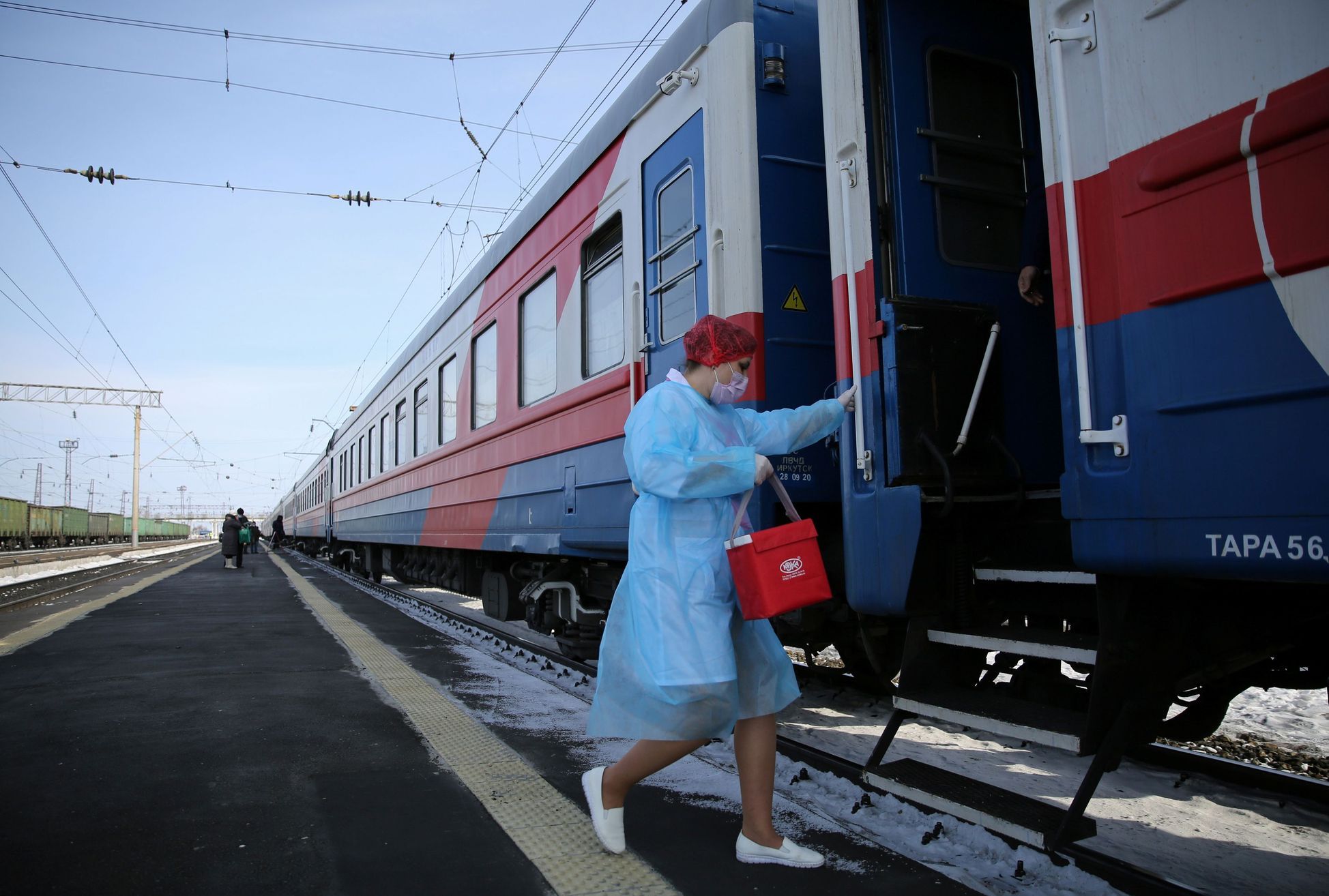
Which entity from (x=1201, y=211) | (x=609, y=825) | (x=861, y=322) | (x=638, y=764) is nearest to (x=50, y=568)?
(x=609, y=825)

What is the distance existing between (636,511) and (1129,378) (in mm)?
1358

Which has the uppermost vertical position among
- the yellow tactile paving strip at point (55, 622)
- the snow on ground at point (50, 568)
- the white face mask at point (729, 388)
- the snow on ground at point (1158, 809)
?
the white face mask at point (729, 388)

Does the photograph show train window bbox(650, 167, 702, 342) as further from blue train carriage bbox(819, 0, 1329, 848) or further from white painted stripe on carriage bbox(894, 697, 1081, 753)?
white painted stripe on carriage bbox(894, 697, 1081, 753)

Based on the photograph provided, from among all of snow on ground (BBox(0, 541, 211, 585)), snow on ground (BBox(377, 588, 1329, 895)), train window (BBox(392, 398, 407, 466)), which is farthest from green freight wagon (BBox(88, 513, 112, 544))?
snow on ground (BBox(377, 588, 1329, 895))

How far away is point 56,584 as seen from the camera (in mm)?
14805

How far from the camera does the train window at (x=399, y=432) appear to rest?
11195mm

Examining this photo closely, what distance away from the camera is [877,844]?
270 cm

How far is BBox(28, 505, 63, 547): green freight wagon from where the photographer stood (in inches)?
1688

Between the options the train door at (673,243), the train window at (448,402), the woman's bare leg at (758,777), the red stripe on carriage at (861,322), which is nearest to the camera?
the woman's bare leg at (758,777)

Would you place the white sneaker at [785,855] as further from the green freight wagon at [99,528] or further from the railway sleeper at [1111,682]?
the green freight wagon at [99,528]

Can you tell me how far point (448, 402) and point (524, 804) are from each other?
20.0ft

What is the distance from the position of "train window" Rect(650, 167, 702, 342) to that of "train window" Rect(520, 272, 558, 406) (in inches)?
55.4

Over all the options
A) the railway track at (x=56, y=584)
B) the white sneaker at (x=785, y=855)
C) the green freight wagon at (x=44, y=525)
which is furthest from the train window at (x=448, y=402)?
the green freight wagon at (x=44, y=525)

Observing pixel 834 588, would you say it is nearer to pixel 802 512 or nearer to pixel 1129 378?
pixel 802 512
